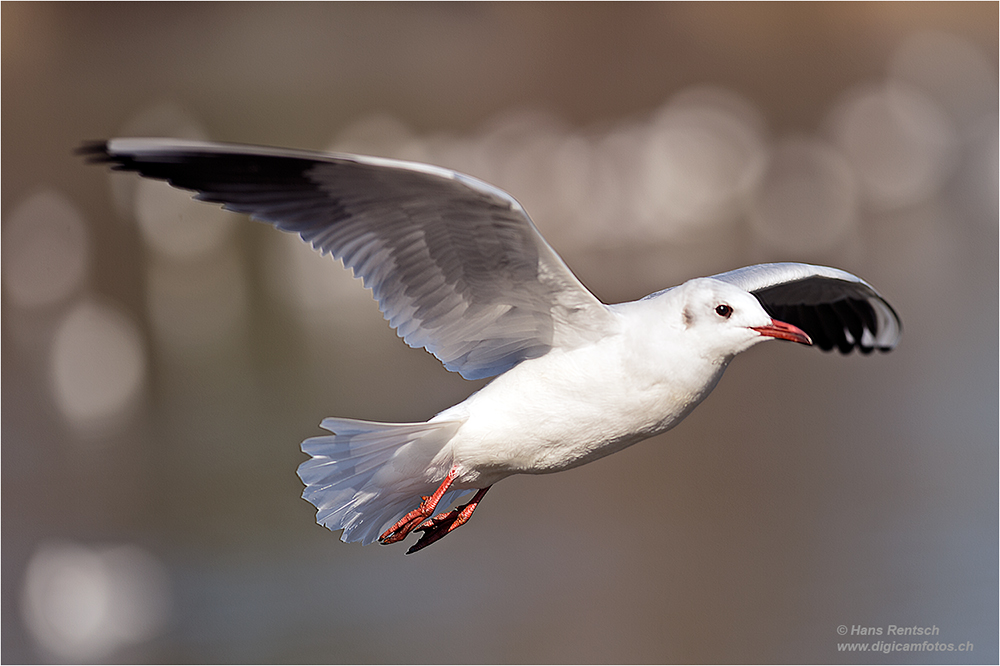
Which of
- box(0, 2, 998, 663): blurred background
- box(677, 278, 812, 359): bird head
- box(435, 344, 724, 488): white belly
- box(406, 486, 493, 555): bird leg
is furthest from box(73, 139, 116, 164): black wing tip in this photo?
box(0, 2, 998, 663): blurred background

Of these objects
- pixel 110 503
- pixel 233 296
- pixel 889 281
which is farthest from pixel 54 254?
pixel 889 281

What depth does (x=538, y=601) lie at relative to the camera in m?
5.32

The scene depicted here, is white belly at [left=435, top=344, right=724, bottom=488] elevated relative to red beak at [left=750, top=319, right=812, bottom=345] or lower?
lower

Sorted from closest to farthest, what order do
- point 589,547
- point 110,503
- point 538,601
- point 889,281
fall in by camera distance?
point 538,601 → point 589,547 → point 110,503 → point 889,281

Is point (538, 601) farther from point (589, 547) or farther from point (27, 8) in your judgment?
point (27, 8)

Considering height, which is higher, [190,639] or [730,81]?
[730,81]

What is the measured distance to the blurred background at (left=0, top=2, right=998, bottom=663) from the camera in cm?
534

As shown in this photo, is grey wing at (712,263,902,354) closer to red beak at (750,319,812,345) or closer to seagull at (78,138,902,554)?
seagull at (78,138,902,554)

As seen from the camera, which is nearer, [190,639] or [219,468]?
[190,639]

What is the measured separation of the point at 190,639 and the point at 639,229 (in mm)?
5591

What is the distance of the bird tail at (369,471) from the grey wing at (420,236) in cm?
19

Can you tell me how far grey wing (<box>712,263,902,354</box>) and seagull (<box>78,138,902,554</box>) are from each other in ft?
1.17

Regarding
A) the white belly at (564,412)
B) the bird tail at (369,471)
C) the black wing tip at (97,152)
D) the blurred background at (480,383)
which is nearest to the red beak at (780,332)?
the white belly at (564,412)

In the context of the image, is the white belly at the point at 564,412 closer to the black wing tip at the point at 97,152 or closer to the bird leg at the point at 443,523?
the bird leg at the point at 443,523
